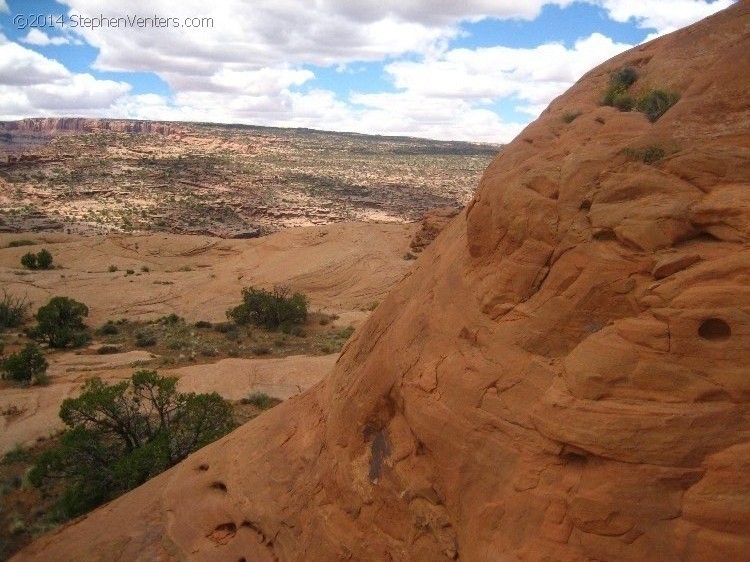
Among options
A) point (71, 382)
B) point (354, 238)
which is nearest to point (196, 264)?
point (354, 238)

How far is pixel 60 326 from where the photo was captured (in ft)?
74.9

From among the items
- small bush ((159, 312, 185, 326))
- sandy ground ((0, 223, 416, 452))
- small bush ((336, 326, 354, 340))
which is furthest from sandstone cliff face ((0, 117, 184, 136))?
small bush ((336, 326, 354, 340))

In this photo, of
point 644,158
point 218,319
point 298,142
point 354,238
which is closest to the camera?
point 644,158

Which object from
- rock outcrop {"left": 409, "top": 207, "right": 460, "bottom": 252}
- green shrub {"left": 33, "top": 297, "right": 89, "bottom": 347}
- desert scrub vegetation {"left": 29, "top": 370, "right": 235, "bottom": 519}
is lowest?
green shrub {"left": 33, "top": 297, "right": 89, "bottom": 347}

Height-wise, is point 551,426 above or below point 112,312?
above

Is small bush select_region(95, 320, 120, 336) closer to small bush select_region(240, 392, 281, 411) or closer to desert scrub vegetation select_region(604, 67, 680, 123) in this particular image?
small bush select_region(240, 392, 281, 411)

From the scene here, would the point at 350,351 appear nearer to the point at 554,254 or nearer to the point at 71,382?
the point at 554,254

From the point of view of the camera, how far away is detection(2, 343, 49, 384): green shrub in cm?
1659

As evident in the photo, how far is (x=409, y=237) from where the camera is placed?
3712cm

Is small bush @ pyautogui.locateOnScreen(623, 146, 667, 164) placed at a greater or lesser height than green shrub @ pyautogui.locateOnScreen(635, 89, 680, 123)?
lesser

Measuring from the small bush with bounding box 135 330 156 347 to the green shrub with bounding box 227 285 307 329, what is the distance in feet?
12.1

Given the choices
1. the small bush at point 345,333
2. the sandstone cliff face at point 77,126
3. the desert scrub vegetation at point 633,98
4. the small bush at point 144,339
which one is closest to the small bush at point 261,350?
the small bush at point 345,333

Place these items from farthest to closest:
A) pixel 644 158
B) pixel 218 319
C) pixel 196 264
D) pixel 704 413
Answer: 1. pixel 196 264
2. pixel 218 319
3. pixel 644 158
4. pixel 704 413

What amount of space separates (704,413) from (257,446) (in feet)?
18.9
